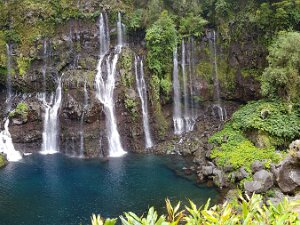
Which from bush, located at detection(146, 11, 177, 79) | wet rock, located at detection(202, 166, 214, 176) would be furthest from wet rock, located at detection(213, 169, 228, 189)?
bush, located at detection(146, 11, 177, 79)

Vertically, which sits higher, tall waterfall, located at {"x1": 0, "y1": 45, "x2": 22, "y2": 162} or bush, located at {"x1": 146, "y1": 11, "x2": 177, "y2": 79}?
bush, located at {"x1": 146, "y1": 11, "x2": 177, "y2": 79}

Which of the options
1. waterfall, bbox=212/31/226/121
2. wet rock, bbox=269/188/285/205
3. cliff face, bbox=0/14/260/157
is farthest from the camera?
waterfall, bbox=212/31/226/121

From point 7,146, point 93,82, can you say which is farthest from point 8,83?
point 93,82

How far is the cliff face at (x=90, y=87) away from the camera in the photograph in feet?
95.6

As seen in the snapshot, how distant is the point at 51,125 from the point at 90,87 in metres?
4.75

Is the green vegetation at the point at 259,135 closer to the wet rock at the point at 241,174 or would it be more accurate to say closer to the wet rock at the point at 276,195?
the wet rock at the point at 241,174

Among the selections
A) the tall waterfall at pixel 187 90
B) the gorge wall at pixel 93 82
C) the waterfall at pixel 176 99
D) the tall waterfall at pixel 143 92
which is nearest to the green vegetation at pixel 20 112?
the gorge wall at pixel 93 82

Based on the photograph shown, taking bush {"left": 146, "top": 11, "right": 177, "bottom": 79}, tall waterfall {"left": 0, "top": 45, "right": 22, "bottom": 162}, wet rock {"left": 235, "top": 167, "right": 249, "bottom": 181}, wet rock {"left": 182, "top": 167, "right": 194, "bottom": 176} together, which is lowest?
wet rock {"left": 182, "top": 167, "right": 194, "bottom": 176}

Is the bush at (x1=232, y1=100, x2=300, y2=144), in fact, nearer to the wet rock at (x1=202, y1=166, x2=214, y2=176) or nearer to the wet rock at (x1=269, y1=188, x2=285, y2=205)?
the wet rock at (x1=202, y1=166, x2=214, y2=176)

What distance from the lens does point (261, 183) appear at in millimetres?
18719

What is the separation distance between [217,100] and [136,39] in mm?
9855

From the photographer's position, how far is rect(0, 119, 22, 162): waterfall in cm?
2745

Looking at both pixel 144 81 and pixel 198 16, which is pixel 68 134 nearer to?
pixel 144 81

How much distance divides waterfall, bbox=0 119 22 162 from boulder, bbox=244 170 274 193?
1797 cm
